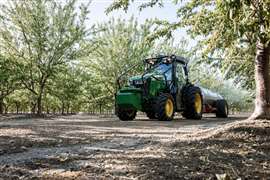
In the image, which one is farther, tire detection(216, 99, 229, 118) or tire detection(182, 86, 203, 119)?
tire detection(216, 99, 229, 118)

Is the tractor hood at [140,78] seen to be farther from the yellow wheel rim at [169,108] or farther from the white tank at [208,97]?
the white tank at [208,97]

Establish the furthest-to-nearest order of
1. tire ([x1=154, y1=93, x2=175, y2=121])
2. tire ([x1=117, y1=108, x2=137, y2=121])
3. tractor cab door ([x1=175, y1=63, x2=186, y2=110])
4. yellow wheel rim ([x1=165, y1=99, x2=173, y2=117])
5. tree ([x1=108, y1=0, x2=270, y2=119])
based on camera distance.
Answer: tractor cab door ([x1=175, y1=63, x2=186, y2=110])
tire ([x1=117, y1=108, x2=137, y2=121])
yellow wheel rim ([x1=165, y1=99, x2=173, y2=117])
tire ([x1=154, y1=93, x2=175, y2=121])
tree ([x1=108, y1=0, x2=270, y2=119])

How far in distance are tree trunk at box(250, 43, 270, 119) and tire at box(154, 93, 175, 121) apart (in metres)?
5.61

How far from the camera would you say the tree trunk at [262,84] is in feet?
31.4

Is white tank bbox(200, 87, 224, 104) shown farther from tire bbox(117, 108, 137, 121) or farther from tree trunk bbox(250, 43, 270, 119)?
tree trunk bbox(250, 43, 270, 119)

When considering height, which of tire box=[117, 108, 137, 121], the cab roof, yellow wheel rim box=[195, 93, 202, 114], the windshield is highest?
the cab roof

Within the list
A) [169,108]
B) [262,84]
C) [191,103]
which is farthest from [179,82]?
[262,84]

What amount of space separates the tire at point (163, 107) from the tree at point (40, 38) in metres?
9.31

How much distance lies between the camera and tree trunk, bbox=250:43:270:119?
9.57m

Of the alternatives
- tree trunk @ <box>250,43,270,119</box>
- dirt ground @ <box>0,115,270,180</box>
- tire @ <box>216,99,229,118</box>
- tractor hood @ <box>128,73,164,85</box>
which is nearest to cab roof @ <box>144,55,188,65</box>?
tractor hood @ <box>128,73,164,85</box>

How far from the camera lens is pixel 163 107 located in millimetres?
15109

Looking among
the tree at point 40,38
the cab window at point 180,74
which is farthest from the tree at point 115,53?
the cab window at point 180,74

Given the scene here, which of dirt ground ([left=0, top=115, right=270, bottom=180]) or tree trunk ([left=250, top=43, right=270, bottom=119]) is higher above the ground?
tree trunk ([left=250, top=43, right=270, bottom=119])

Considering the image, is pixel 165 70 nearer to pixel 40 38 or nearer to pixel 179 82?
pixel 179 82
